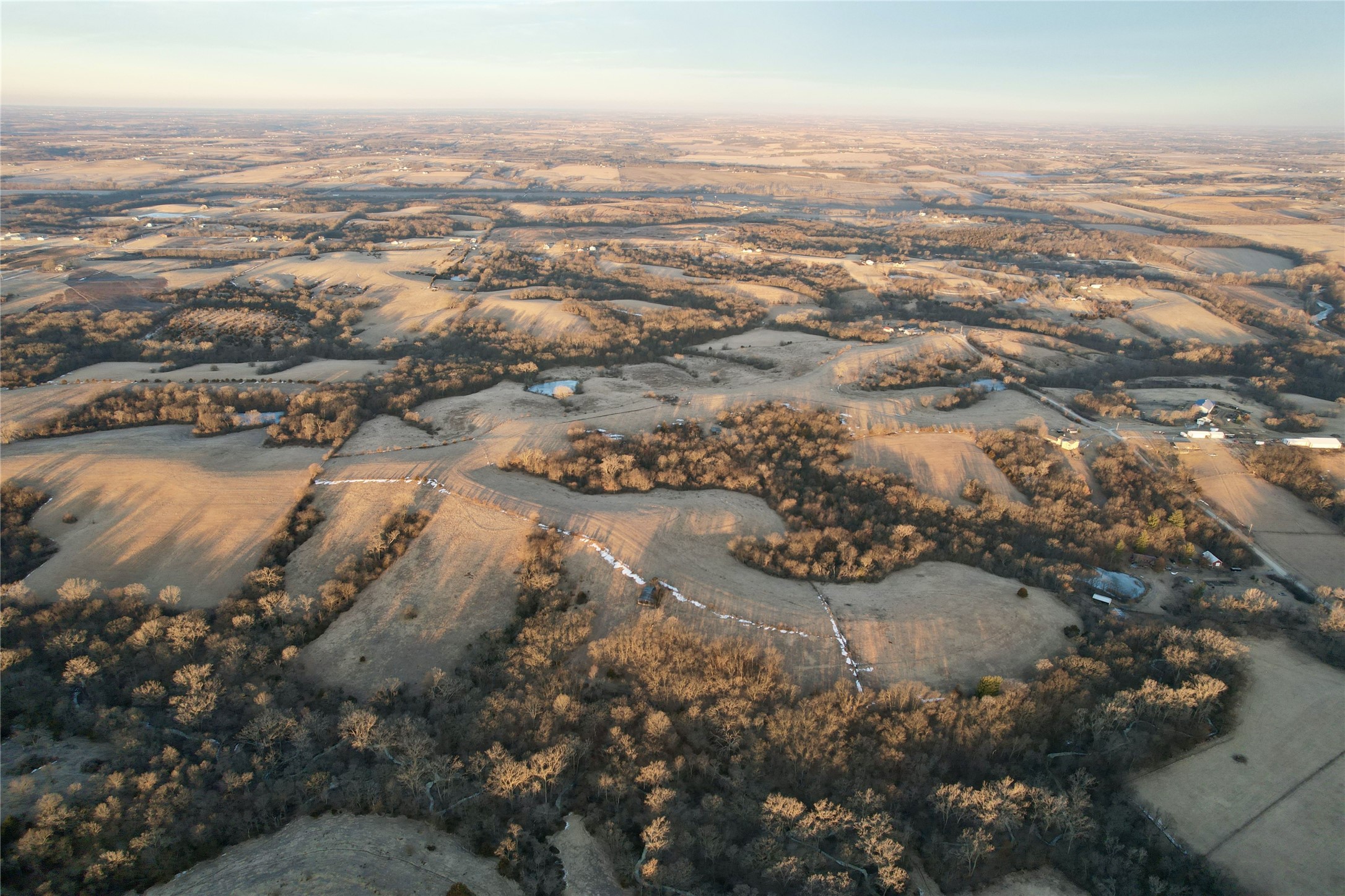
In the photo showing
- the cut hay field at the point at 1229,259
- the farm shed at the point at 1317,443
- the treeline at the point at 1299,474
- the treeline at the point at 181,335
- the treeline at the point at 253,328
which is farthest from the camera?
the cut hay field at the point at 1229,259

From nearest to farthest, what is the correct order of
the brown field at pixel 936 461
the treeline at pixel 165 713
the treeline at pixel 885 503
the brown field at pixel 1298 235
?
the treeline at pixel 165 713, the treeline at pixel 885 503, the brown field at pixel 936 461, the brown field at pixel 1298 235

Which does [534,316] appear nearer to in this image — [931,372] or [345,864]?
[931,372]

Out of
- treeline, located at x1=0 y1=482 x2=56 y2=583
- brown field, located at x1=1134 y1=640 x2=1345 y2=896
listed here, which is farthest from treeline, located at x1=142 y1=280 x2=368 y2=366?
brown field, located at x1=1134 y1=640 x2=1345 y2=896

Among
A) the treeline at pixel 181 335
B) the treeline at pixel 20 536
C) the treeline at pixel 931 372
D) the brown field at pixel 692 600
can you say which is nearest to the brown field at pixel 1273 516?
the brown field at pixel 692 600

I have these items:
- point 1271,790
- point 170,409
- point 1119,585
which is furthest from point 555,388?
point 1271,790

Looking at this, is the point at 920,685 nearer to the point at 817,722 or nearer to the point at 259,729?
the point at 817,722

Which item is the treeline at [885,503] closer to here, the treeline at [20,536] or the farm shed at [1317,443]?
the farm shed at [1317,443]

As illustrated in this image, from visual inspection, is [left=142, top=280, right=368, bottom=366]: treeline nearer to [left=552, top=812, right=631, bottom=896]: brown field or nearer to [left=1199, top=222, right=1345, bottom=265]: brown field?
[left=552, top=812, right=631, bottom=896]: brown field
